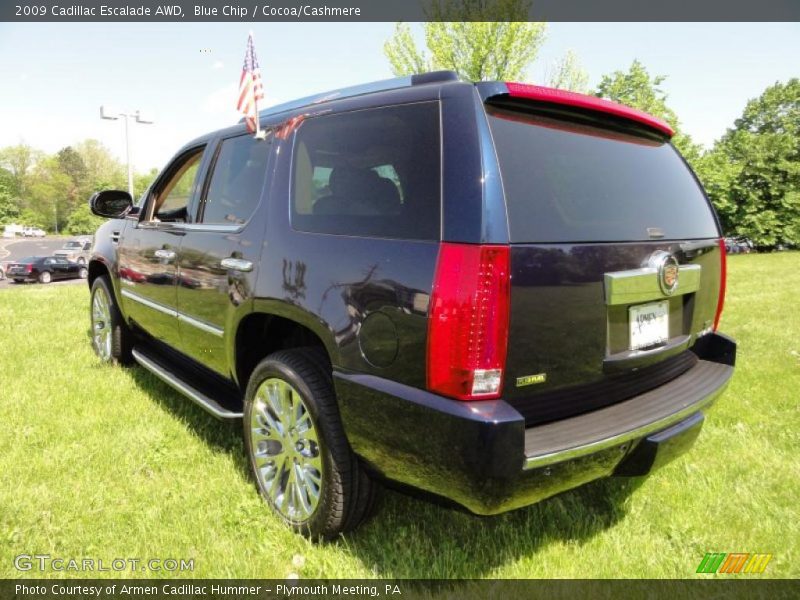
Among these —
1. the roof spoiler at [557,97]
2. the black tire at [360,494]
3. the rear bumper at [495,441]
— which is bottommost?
the black tire at [360,494]

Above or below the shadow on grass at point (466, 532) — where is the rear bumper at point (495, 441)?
above

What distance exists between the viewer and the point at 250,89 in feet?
10.6

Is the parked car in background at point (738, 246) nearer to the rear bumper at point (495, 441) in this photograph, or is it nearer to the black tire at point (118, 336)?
the black tire at point (118, 336)

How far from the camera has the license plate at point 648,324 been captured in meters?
2.25

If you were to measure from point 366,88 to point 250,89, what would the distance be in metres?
1.04

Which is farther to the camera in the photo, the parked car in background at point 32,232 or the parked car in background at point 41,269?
the parked car in background at point 32,232

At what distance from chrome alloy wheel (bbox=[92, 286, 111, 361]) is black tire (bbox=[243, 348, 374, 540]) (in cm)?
340

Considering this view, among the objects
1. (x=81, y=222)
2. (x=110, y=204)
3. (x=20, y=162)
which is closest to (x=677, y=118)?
(x=110, y=204)

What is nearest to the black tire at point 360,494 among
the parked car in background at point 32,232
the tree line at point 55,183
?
the tree line at point 55,183

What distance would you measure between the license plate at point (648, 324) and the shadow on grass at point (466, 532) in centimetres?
97

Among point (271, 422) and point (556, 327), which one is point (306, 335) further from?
point (556, 327)

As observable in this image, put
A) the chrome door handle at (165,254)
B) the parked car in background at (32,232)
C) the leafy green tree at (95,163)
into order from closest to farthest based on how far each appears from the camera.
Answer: the chrome door handle at (165,254)
the parked car in background at (32,232)
the leafy green tree at (95,163)

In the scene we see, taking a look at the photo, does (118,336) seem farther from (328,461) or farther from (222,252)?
(328,461)

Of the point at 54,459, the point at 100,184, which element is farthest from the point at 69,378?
the point at 100,184
